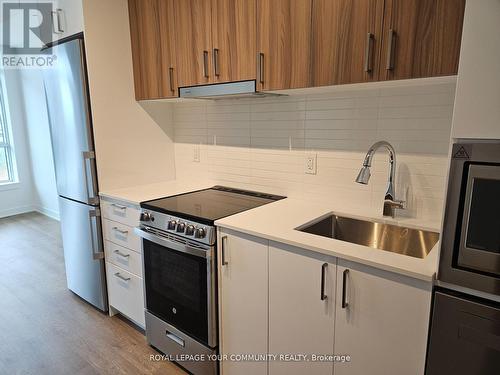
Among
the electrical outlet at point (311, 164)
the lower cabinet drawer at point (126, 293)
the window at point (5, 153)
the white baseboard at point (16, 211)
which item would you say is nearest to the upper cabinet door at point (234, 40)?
the electrical outlet at point (311, 164)

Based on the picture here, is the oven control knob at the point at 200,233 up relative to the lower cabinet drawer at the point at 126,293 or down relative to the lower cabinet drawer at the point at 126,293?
up

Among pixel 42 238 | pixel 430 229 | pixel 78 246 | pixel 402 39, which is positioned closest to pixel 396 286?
pixel 430 229

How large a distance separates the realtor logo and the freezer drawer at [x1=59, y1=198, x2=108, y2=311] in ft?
3.94

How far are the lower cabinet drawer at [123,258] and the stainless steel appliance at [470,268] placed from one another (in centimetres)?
168

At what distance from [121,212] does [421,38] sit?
1.89 m

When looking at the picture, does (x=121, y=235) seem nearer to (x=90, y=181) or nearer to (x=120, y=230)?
(x=120, y=230)

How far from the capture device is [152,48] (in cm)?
223

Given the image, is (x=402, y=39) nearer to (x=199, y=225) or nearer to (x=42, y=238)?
(x=199, y=225)

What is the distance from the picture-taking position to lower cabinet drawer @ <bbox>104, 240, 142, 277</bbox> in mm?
2127

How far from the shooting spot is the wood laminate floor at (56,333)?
6.50 feet

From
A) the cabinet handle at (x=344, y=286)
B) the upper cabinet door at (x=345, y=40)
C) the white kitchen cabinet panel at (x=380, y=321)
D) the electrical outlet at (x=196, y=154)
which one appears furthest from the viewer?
the electrical outlet at (x=196, y=154)

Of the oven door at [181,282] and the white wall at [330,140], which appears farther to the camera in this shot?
the oven door at [181,282]

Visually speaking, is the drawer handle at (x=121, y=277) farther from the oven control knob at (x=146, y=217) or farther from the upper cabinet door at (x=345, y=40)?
the upper cabinet door at (x=345, y=40)

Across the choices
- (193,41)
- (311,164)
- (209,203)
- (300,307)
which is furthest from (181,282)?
(193,41)
